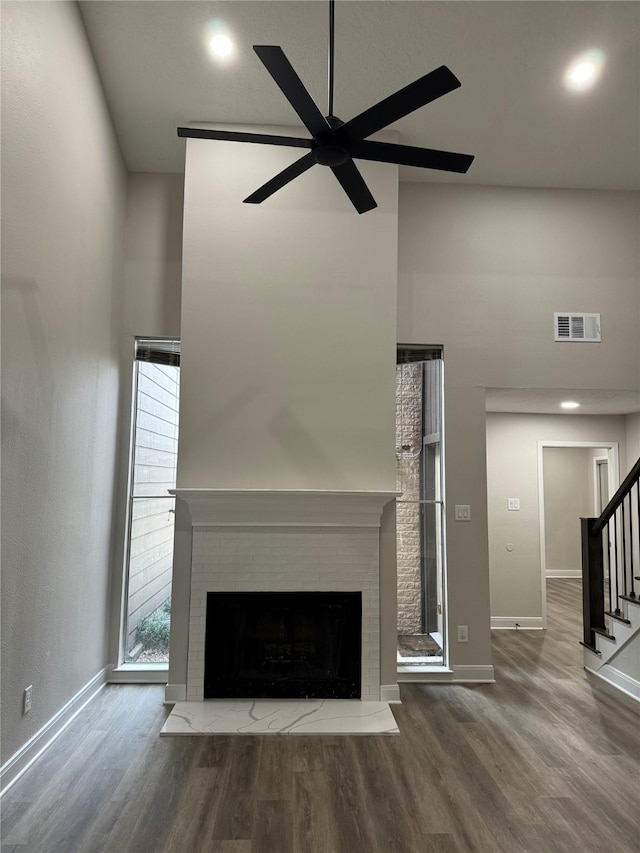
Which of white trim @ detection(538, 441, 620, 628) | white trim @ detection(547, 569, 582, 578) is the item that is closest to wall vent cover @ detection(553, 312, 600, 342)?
white trim @ detection(538, 441, 620, 628)

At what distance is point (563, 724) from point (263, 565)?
2061mm

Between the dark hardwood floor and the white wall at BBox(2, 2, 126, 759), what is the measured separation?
1.24 feet

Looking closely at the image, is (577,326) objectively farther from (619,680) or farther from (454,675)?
(454,675)

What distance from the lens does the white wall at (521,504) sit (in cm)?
596

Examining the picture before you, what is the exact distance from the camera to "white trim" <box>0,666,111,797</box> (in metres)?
2.63

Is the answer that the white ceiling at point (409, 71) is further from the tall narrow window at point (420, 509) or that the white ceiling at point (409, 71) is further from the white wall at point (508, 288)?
the tall narrow window at point (420, 509)

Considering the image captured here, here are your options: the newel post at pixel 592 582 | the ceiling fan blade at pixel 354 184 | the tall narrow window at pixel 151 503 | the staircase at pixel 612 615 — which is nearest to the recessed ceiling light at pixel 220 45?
the ceiling fan blade at pixel 354 184

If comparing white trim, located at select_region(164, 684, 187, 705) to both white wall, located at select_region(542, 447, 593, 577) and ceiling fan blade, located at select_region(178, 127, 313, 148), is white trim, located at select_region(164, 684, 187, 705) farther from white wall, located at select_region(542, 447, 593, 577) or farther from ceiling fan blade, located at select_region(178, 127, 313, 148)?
white wall, located at select_region(542, 447, 593, 577)

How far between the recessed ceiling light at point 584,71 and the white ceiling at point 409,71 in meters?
0.05

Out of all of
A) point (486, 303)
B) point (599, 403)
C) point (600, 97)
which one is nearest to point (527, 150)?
point (600, 97)

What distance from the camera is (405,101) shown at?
6.76 feet

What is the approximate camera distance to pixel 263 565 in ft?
12.7

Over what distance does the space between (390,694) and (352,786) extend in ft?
3.76

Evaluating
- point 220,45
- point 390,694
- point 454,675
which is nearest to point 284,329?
point 220,45
